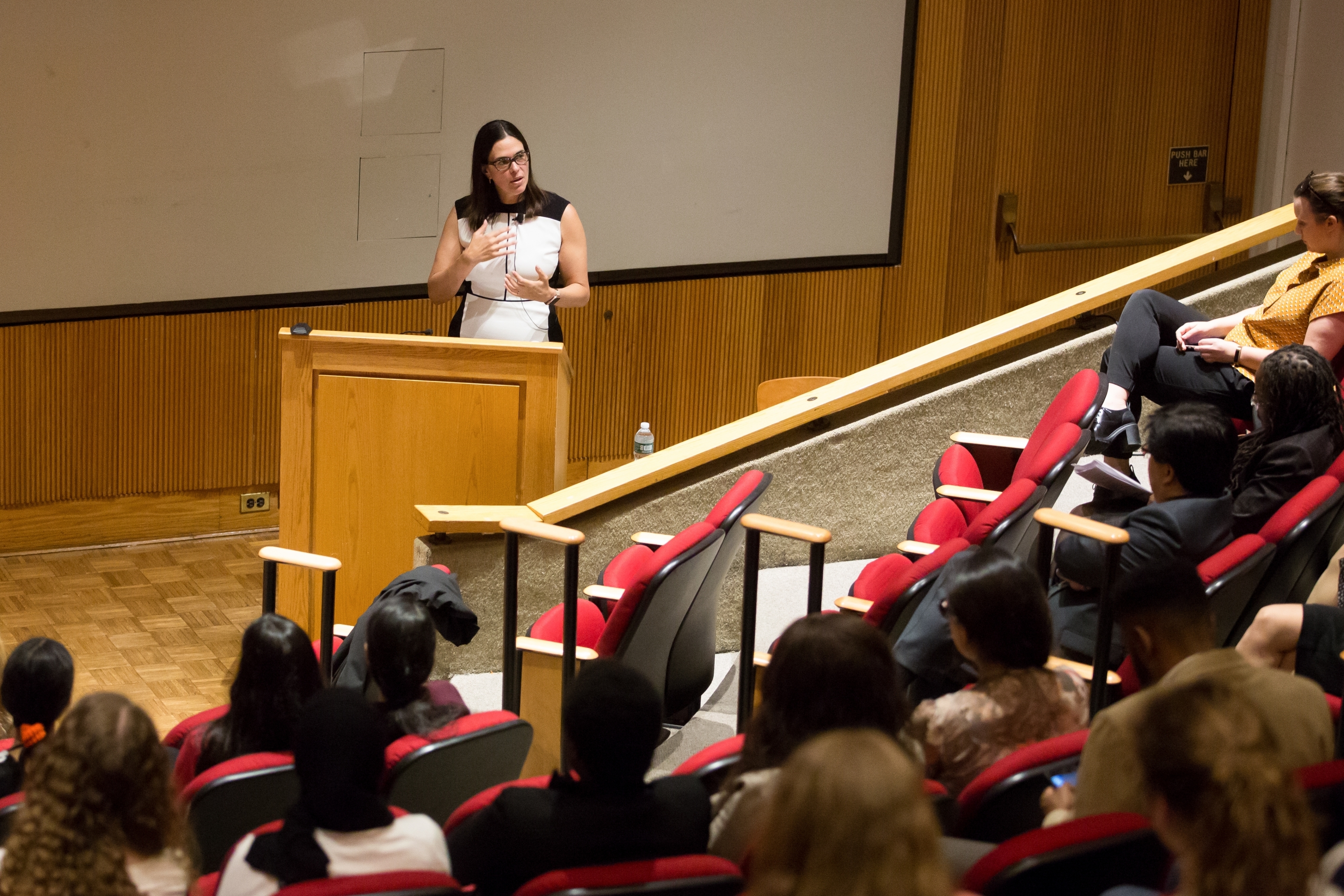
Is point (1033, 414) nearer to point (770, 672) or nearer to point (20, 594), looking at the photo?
point (770, 672)

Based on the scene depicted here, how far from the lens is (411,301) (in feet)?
12.0

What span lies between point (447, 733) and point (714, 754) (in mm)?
268

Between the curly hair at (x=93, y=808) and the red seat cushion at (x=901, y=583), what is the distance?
841mm

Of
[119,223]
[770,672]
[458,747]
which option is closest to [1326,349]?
[770,672]

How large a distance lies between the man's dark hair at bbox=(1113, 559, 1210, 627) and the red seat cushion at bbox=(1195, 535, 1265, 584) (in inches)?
10.0

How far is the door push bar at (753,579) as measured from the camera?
1.65m

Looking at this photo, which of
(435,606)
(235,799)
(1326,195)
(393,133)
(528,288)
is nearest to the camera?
(235,799)

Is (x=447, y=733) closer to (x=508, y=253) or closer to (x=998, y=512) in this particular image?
(x=998, y=512)

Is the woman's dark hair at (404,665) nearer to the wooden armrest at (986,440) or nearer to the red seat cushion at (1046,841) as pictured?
the red seat cushion at (1046,841)

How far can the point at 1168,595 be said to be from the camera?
1.36 meters

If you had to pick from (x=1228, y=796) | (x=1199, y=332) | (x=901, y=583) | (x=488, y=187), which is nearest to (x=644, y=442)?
(x=488, y=187)

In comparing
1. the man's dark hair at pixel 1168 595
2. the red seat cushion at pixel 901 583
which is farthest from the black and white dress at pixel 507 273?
the man's dark hair at pixel 1168 595

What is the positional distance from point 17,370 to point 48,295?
0.18 m

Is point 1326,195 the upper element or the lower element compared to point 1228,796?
upper
